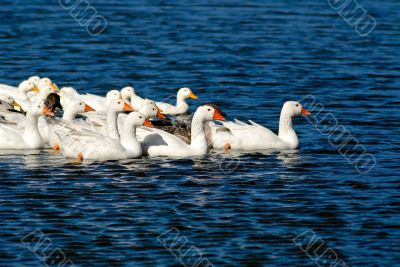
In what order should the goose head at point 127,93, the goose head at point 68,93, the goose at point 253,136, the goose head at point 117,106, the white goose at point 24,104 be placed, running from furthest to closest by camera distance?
the goose head at point 68,93 < the goose head at point 127,93 < the white goose at point 24,104 < the goose at point 253,136 < the goose head at point 117,106

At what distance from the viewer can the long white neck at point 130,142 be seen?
21.1 meters

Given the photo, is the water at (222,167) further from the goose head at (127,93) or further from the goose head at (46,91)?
the goose head at (46,91)

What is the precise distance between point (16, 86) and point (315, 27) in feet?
44.3

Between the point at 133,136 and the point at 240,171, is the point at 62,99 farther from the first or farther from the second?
the point at 240,171

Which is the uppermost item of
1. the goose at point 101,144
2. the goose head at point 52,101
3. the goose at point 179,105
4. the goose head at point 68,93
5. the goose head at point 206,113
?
the goose at point 179,105

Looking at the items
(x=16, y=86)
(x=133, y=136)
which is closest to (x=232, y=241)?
(x=133, y=136)

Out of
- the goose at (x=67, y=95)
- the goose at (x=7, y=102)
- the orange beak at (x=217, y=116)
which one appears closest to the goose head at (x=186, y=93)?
the goose at (x=67, y=95)

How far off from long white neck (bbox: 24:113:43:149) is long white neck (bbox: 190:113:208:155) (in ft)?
9.96

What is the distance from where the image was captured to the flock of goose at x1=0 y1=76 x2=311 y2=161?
20969mm

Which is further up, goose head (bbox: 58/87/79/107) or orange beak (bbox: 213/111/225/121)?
goose head (bbox: 58/87/79/107)

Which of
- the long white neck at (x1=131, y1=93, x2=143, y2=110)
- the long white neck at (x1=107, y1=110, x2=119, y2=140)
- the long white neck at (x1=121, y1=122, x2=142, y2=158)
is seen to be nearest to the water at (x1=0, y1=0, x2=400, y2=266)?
the long white neck at (x1=121, y1=122, x2=142, y2=158)

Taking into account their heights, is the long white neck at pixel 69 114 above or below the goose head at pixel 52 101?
below

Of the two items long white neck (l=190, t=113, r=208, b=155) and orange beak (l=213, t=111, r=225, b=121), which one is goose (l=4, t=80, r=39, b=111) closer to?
long white neck (l=190, t=113, r=208, b=155)

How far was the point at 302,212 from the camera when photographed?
17.6m
